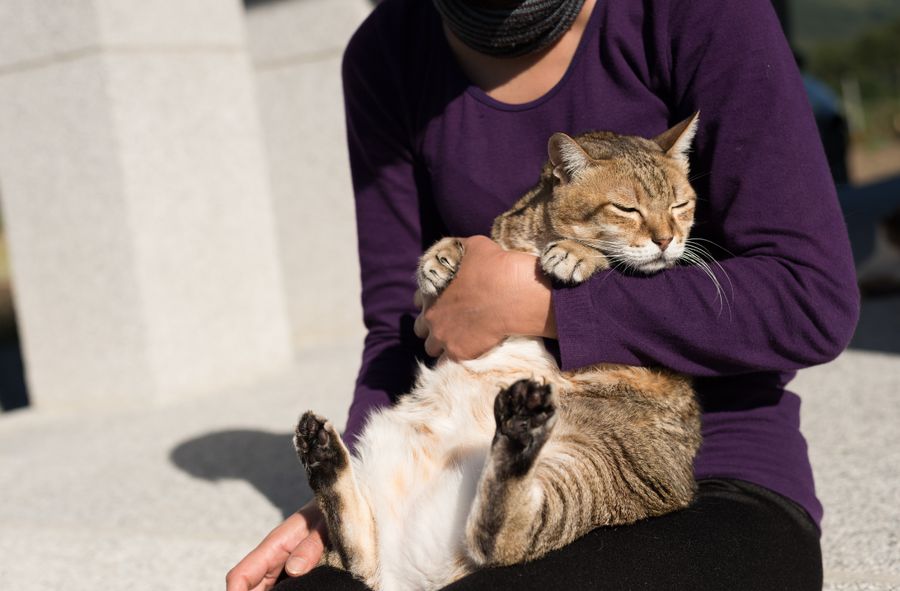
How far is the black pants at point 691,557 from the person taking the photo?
1623 millimetres

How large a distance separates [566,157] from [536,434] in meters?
0.77

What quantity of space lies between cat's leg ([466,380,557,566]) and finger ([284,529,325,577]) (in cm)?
40

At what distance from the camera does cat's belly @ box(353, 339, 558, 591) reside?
5.99 feet

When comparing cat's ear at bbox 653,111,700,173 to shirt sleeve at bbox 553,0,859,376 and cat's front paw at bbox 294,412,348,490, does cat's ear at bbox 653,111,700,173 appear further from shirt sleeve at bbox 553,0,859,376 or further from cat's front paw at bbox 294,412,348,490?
cat's front paw at bbox 294,412,348,490

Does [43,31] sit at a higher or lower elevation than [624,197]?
higher

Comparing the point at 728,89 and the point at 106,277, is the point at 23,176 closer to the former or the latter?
the point at 106,277

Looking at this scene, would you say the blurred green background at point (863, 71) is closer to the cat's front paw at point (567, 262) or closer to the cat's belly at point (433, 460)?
the cat's front paw at point (567, 262)

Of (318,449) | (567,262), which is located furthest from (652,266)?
(318,449)

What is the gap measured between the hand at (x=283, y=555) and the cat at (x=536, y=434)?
49 mm

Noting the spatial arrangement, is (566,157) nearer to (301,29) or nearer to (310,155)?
(310,155)

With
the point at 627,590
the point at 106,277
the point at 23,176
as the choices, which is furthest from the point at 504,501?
the point at 23,176

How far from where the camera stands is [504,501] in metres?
1.69

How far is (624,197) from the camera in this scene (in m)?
2.28

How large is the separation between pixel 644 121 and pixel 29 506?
8.05ft
